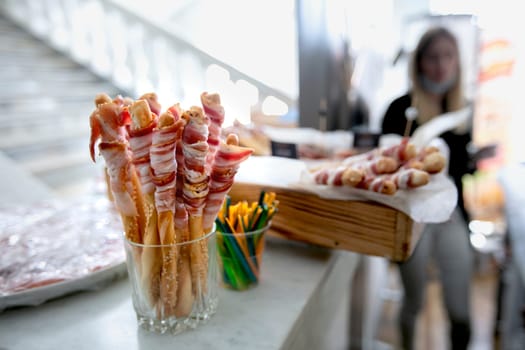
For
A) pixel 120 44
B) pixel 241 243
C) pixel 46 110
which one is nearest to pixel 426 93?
pixel 241 243

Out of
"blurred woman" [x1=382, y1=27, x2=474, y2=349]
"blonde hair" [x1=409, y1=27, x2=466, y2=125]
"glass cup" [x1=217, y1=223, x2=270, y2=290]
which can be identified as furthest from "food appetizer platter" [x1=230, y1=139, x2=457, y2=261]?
"blonde hair" [x1=409, y1=27, x2=466, y2=125]

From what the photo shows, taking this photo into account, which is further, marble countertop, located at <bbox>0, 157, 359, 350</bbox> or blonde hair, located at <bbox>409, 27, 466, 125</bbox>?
blonde hair, located at <bbox>409, 27, 466, 125</bbox>

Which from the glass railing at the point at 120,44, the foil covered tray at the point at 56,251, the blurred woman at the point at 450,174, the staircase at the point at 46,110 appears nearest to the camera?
the foil covered tray at the point at 56,251

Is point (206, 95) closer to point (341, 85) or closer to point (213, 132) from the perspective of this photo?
point (213, 132)

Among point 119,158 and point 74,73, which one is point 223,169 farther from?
point 74,73

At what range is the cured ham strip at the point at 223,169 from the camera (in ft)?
1.58

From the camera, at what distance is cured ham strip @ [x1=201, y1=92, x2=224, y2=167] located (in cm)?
50

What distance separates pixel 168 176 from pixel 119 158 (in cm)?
7

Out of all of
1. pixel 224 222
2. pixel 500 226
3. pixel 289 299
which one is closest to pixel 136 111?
pixel 224 222

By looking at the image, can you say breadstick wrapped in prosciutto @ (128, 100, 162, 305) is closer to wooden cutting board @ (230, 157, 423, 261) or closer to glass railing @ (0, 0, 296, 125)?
wooden cutting board @ (230, 157, 423, 261)

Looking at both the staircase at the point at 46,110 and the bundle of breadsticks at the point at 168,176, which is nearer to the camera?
the bundle of breadsticks at the point at 168,176

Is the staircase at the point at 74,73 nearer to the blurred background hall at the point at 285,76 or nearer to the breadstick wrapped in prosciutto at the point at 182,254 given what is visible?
the blurred background hall at the point at 285,76

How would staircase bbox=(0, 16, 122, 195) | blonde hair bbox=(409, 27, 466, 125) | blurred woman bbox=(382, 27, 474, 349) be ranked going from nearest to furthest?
blurred woman bbox=(382, 27, 474, 349), blonde hair bbox=(409, 27, 466, 125), staircase bbox=(0, 16, 122, 195)

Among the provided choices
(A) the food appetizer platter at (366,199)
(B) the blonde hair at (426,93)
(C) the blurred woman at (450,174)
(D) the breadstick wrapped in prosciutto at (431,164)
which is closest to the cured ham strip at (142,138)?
(A) the food appetizer platter at (366,199)
